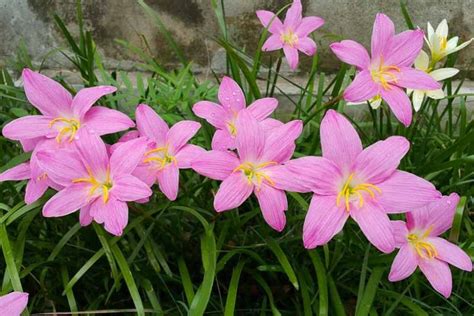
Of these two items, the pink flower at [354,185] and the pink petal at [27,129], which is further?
the pink petal at [27,129]

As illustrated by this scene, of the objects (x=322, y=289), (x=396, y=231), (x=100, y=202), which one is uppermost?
(x=100, y=202)

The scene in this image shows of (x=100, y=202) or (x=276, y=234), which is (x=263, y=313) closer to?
(x=276, y=234)

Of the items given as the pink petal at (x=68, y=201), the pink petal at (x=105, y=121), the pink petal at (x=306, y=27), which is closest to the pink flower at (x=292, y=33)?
the pink petal at (x=306, y=27)

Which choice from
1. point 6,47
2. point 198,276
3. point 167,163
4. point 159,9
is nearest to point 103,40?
point 159,9

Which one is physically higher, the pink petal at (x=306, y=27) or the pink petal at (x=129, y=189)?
the pink petal at (x=306, y=27)

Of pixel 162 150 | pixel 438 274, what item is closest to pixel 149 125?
pixel 162 150

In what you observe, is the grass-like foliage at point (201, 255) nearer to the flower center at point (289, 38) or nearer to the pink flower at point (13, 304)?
the flower center at point (289, 38)
